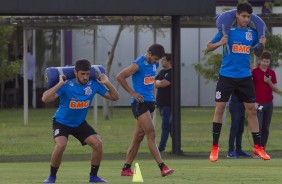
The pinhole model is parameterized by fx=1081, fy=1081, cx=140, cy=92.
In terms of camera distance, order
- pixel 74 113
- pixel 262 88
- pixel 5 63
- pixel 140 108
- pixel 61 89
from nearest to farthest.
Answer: pixel 61 89 < pixel 74 113 < pixel 140 108 < pixel 262 88 < pixel 5 63

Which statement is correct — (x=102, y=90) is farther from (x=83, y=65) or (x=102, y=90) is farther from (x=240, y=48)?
(x=240, y=48)

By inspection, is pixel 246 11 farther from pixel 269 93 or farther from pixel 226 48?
pixel 269 93

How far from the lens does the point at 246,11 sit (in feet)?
50.8

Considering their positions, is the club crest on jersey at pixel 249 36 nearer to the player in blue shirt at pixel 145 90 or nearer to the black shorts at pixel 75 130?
the player in blue shirt at pixel 145 90

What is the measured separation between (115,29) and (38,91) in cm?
452

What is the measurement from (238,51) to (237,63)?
188mm

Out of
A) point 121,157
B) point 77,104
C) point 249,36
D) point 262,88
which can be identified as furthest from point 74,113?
Result: point 121,157

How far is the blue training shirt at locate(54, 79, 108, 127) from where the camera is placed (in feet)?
51.0

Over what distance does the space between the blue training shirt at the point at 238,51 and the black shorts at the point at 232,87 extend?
3.0 inches

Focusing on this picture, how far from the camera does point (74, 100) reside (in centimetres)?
1560

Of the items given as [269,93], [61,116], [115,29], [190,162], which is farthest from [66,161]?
[115,29]

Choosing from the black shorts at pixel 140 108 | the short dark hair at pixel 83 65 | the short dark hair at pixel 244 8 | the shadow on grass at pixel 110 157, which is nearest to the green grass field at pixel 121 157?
the shadow on grass at pixel 110 157

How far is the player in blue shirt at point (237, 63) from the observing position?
15594 mm

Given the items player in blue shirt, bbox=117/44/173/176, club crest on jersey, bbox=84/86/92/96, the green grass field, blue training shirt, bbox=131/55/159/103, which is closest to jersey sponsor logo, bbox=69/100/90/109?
club crest on jersey, bbox=84/86/92/96
